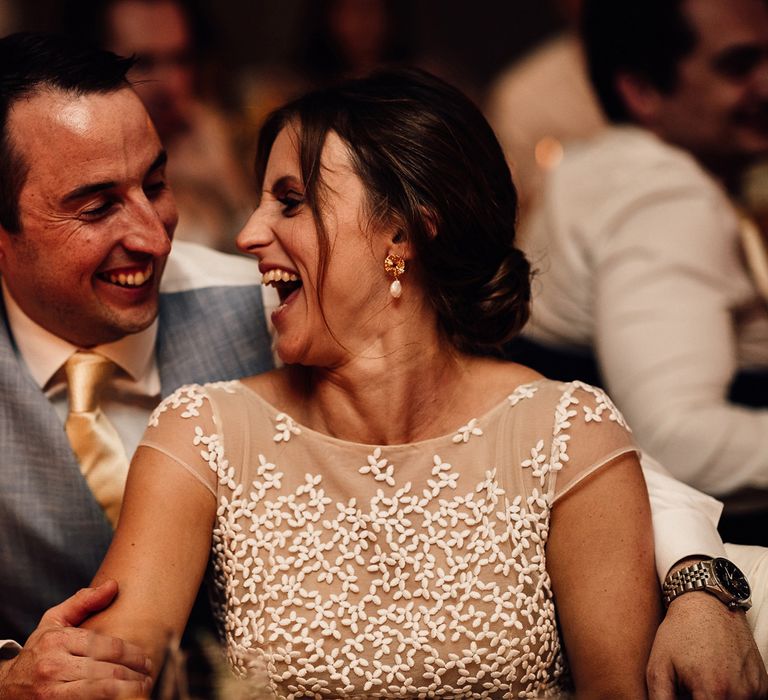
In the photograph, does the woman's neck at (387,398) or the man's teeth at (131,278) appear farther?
the man's teeth at (131,278)

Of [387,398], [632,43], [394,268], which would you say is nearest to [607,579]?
[387,398]

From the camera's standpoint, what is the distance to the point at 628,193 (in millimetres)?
2965

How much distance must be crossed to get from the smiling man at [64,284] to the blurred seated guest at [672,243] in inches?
36.2

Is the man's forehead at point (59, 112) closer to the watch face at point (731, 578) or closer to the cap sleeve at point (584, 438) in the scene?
the cap sleeve at point (584, 438)

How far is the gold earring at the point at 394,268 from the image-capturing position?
6.44 feet

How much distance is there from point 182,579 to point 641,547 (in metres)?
0.78

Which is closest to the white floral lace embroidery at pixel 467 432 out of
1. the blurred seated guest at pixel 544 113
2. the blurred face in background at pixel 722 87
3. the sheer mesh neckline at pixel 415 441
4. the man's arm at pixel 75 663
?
the sheer mesh neckline at pixel 415 441

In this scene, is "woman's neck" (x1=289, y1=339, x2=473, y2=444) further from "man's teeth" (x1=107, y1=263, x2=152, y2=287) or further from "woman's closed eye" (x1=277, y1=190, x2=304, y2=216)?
"man's teeth" (x1=107, y1=263, x2=152, y2=287)

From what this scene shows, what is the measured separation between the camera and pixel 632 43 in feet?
10.5

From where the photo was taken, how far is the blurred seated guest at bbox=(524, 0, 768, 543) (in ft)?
8.95

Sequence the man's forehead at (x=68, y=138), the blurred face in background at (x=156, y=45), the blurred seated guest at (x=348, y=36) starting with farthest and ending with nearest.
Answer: the blurred seated guest at (x=348, y=36) < the blurred face in background at (x=156, y=45) < the man's forehead at (x=68, y=138)

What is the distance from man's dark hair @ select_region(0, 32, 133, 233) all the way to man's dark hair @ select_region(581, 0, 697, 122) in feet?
5.22

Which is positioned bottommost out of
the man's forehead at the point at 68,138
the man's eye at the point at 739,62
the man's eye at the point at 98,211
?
the man's eye at the point at 739,62

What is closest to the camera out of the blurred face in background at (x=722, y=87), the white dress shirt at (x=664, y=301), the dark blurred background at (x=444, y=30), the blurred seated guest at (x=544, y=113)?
the white dress shirt at (x=664, y=301)
